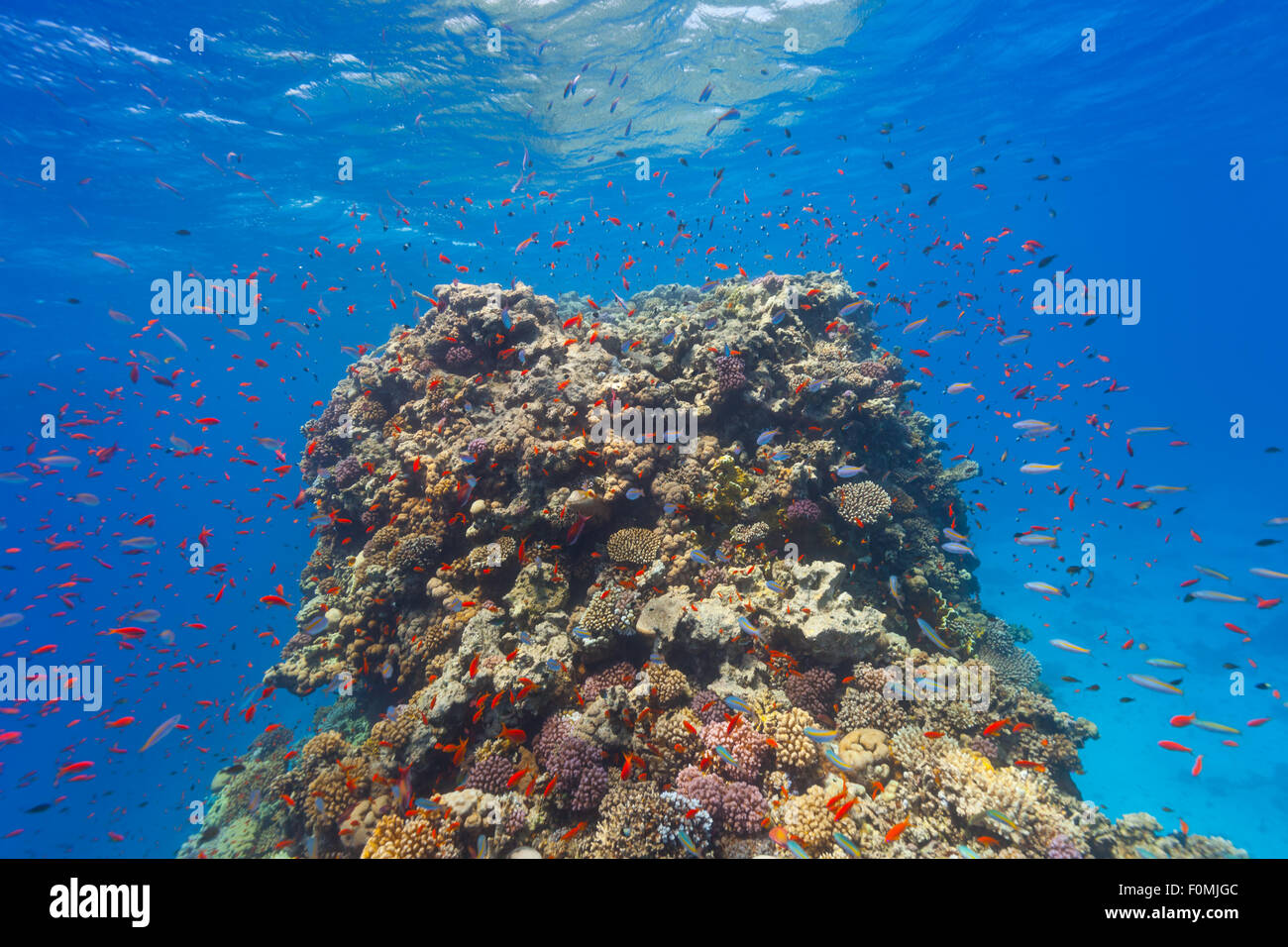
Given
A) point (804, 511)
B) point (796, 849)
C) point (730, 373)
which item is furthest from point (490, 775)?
point (730, 373)

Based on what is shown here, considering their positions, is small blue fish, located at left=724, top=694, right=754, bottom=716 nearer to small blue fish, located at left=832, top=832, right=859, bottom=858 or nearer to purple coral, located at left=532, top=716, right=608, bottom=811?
small blue fish, located at left=832, top=832, right=859, bottom=858

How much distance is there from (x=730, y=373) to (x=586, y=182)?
1132 inches

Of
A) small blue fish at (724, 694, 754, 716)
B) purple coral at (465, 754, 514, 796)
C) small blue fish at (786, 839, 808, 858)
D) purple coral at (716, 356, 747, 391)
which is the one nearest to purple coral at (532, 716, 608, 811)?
purple coral at (465, 754, 514, 796)

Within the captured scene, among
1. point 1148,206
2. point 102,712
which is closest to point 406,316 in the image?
point 102,712

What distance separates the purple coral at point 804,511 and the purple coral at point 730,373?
2471mm

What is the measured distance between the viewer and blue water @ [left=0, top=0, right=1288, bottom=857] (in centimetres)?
1623

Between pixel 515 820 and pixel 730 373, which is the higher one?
pixel 730 373

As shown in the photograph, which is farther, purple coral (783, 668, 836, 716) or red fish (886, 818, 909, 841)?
purple coral (783, 668, 836, 716)

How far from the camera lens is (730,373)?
9.12m

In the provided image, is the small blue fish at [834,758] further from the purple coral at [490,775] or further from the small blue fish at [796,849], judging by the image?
the purple coral at [490,775]

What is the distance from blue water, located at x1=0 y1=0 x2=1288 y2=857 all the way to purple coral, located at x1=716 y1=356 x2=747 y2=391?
→ 17.7 ft

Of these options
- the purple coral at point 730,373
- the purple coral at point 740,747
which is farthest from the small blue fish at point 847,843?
the purple coral at point 730,373

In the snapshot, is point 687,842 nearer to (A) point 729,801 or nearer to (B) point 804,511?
(A) point 729,801

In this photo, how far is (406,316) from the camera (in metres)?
58.2
